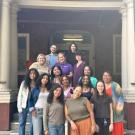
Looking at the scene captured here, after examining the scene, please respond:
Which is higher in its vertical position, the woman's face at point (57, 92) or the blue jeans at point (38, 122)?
the woman's face at point (57, 92)

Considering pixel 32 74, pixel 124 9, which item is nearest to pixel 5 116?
pixel 32 74

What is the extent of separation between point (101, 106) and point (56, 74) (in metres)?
1.29

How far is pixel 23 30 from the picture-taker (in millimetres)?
13812

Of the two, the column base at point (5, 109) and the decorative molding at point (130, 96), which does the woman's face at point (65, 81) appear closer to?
the column base at point (5, 109)

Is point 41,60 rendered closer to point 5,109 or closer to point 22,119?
point 22,119

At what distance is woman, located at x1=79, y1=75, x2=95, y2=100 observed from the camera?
7467 millimetres

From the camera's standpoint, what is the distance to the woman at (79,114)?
23.0 feet

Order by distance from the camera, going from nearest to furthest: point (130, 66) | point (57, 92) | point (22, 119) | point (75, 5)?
point (57, 92), point (22, 119), point (130, 66), point (75, 5)

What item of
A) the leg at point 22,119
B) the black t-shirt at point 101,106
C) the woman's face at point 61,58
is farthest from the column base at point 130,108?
the leg at point 22,119

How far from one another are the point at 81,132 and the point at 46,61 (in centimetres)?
239

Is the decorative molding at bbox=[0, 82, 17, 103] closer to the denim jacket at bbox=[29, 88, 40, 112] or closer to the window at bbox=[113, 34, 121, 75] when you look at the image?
the denim jacket at bbox=[29, 88, 40, 112]

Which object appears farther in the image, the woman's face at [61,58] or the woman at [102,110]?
the woman's face at [61,58]

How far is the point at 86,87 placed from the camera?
759 cm

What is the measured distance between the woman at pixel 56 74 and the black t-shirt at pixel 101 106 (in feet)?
3.51
